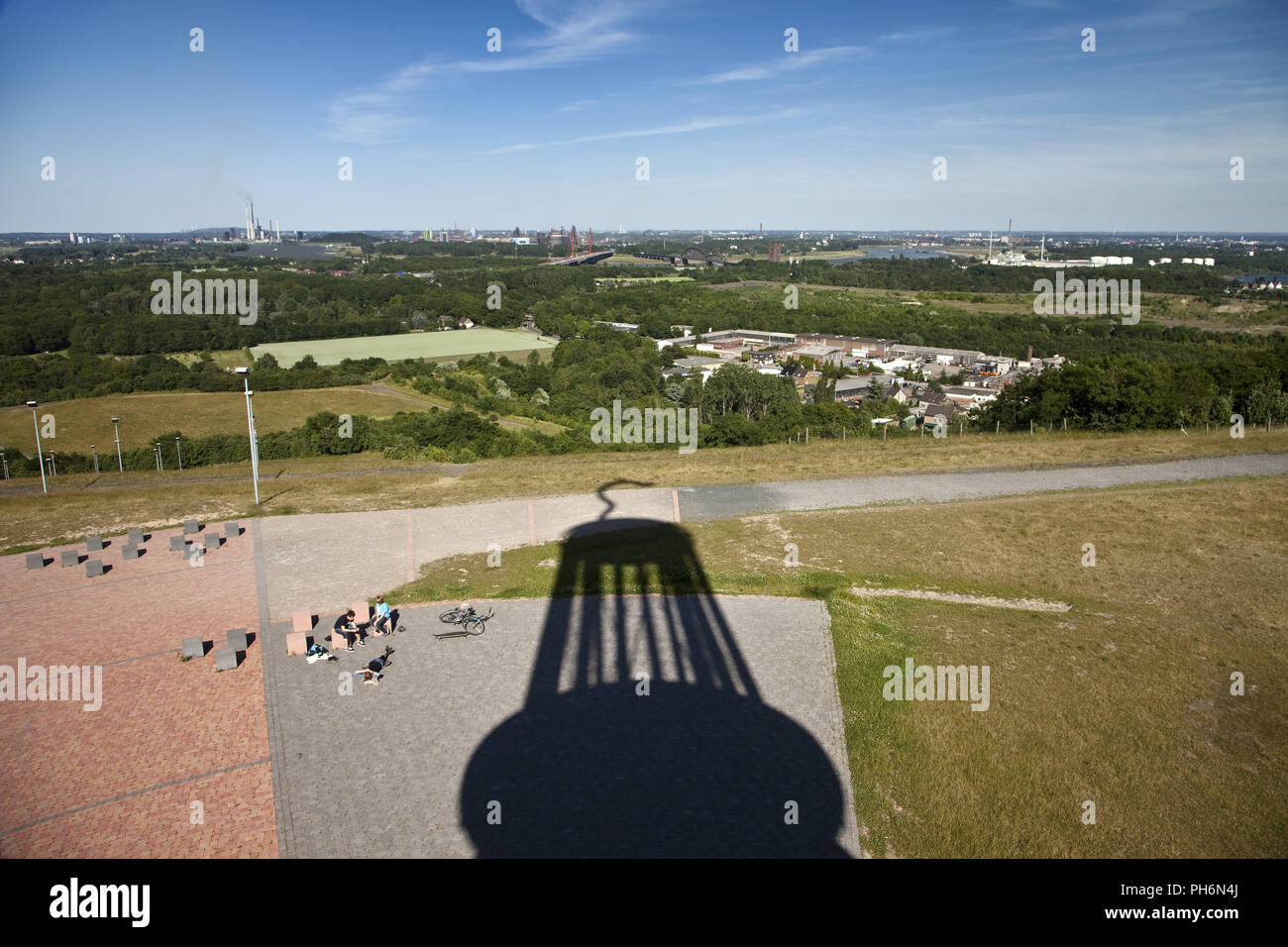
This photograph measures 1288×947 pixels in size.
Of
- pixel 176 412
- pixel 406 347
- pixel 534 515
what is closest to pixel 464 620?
pixel 534 515

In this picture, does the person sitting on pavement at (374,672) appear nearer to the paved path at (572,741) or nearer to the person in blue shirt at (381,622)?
the paved path at (572,741)

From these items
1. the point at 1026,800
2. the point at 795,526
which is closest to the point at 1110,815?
the point at 1026,800

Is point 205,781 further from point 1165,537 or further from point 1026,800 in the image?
point 1165,537

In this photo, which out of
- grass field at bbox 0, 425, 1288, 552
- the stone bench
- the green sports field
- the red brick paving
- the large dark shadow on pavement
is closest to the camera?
the large dark shadow on pavement

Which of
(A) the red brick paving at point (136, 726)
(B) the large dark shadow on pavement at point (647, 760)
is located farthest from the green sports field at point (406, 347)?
(B) the large dark shadow on pavement at point (647, 760)

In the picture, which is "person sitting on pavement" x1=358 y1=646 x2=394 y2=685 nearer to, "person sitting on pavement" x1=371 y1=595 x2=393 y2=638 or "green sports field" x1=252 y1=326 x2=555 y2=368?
"person sitting on pavement" x1=371 y1=595 x2=393 y2=638

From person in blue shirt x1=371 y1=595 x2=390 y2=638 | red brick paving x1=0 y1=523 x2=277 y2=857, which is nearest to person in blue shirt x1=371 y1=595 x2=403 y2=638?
person in blue shirt x1=371 y1=595 x2=390 y2=638
